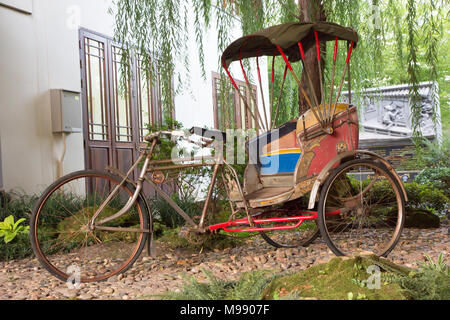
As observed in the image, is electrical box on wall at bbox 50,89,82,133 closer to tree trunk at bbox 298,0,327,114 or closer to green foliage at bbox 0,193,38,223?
green foliage at bbox 0,193,38,223

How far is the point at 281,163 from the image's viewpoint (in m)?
3.61

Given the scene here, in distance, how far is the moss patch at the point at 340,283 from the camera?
6.10ft

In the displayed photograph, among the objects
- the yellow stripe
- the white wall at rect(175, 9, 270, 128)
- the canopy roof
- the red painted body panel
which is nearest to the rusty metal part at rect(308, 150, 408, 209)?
the red painted body panel

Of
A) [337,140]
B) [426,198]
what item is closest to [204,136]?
[337,140]

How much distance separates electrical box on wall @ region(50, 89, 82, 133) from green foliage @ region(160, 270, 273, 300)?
3930mm

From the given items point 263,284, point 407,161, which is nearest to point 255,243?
point 263,284

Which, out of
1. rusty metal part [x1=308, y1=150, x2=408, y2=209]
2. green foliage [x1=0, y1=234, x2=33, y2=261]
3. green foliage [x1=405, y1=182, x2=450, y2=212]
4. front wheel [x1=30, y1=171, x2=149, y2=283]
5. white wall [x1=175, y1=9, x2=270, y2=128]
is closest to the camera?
front wheel [x1=30, y1=171, x2=149, y2=283]

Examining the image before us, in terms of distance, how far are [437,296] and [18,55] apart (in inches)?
205

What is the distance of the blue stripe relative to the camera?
141 inches

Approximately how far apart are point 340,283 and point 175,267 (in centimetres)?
151

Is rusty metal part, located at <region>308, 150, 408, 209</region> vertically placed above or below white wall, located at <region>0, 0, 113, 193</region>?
below

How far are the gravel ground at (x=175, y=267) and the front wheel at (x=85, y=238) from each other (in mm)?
139

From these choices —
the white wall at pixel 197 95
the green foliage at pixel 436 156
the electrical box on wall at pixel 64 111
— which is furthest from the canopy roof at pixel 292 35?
the green foliage at pixel 436 156
